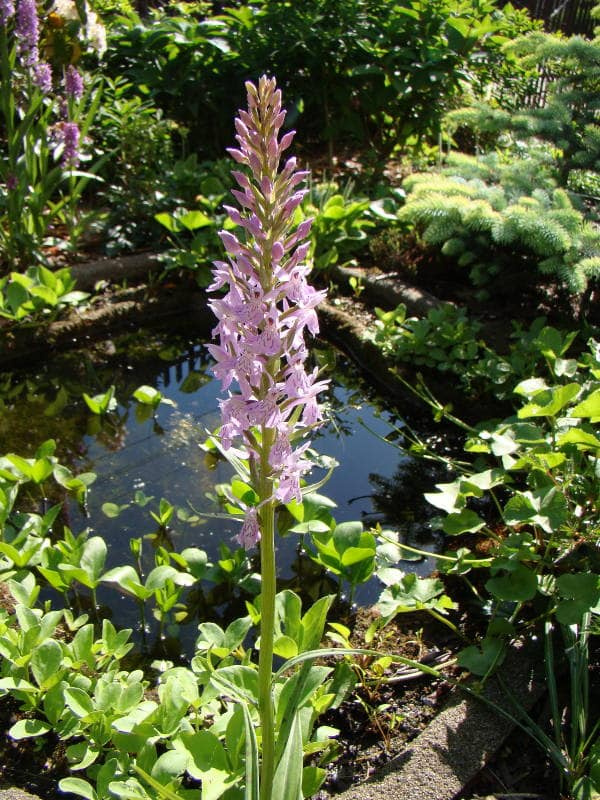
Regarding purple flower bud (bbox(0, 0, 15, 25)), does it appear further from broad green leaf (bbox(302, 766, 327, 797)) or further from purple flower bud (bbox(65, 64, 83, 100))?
broad green leaf (bbox(302, 766, 327, 797))

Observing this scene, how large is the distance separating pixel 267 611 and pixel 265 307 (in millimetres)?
622

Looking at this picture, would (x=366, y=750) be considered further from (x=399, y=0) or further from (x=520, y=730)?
(x=399, y=0)

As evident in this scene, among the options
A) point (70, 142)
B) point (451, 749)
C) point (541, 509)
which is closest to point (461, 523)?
point (541, 509)

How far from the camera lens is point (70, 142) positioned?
4.41 meters

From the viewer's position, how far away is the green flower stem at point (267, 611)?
1.40m

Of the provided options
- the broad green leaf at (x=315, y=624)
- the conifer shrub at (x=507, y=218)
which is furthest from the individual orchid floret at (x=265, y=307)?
the conifer shrub at (x=507, y=218)

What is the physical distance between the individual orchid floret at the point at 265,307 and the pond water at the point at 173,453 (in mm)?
1071

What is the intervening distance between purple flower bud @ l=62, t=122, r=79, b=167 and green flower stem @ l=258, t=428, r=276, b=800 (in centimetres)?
372

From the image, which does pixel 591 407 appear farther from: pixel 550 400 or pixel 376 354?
pixel 376 354

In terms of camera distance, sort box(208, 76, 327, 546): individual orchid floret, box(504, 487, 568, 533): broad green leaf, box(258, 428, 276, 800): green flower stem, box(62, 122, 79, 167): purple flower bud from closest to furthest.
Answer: box(208, 76, 327, 546): individual orchid floret
box(258, 428, 276, 800): green flower stem
box(504, 487, 568, 533): broad green leaf
box(62, 122, 79, 167): purple flower bud

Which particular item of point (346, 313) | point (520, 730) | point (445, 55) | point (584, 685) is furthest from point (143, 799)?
point (445, 55)

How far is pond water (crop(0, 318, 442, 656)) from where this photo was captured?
9.14ft

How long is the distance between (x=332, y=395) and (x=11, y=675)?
2.48 metres

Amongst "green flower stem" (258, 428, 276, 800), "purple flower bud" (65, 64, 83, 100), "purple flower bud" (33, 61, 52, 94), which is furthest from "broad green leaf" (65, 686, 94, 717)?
"purple flower bud" (65, 64, 83, 100)
